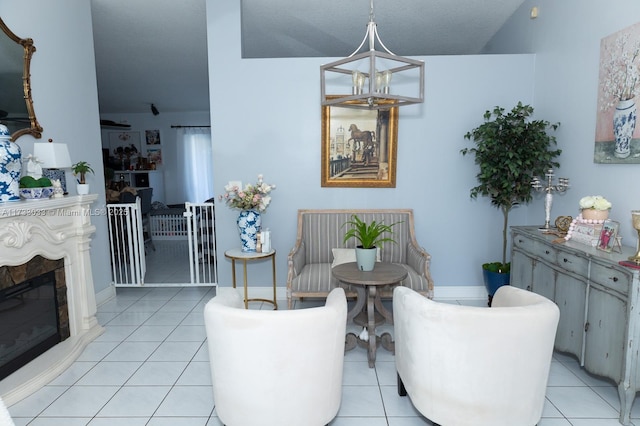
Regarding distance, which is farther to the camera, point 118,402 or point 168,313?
point 168,313

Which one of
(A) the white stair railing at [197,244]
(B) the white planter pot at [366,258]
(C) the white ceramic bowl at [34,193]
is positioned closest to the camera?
(C) the white ceramic bowl at [34,193]

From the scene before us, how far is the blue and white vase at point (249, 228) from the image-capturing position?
3.57 metres

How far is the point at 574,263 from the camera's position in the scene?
2467 millimetres

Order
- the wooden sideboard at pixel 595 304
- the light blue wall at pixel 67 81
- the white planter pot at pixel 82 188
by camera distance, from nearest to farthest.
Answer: the wooden sideboard at pixel 595 304 → the light blue wall at pixel 67 81 → the white planter pot at pixel 82 188

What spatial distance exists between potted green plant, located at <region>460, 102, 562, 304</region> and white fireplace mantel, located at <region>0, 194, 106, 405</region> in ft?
11.9

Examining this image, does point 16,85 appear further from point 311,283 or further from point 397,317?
point 397,317

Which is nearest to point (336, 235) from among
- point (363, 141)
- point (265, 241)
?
point (265, 241)

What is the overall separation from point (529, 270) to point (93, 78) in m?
4.60

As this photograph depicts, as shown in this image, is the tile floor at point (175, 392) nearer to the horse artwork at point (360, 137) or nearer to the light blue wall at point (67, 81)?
the light blue wall at point (67, 81)

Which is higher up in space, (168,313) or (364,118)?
(364,118)

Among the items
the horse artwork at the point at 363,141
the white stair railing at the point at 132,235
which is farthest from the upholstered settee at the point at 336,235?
the white stair railing at the point at 132,235

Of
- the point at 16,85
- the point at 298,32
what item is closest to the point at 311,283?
the point at 16,85

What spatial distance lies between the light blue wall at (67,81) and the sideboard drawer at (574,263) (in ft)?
13.5

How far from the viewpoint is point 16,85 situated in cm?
293
